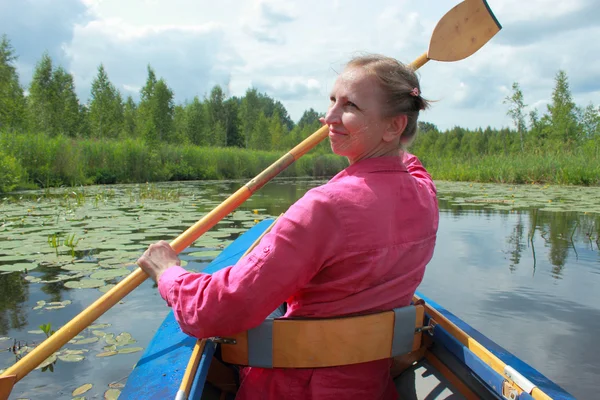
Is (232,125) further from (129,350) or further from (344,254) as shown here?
(344,254)

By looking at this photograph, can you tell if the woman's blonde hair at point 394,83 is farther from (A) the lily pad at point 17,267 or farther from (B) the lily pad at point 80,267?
(A) the lily pad at point 17,267

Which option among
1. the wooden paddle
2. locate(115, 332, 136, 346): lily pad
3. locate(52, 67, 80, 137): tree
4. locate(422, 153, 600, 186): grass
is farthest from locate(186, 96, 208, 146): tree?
the wooden paddle

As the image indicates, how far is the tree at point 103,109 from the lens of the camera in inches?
1120

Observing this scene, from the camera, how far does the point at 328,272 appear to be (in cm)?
99

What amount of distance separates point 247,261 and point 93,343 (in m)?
1.72

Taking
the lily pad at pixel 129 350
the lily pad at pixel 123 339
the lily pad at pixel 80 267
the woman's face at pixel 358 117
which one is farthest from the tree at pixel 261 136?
the woman's face at pixel 358 117

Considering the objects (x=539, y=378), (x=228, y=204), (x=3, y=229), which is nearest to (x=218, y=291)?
(x=539, y=378)

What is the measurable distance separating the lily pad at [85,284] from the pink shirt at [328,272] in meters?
2.05

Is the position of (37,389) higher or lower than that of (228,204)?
lower

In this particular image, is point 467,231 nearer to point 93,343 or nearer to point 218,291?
point 93,343

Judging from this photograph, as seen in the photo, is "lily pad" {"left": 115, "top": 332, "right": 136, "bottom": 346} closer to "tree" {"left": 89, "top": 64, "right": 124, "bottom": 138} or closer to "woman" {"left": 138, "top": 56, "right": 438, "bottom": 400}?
"woman" {"left": 138, "top": 56, "right": 438, "bottom": 400}

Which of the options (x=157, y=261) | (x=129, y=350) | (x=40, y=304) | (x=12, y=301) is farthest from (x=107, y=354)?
(x=157, y=261)

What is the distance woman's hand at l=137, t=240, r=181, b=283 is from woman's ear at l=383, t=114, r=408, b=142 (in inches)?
24.5

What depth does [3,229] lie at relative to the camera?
4648 millimetres
